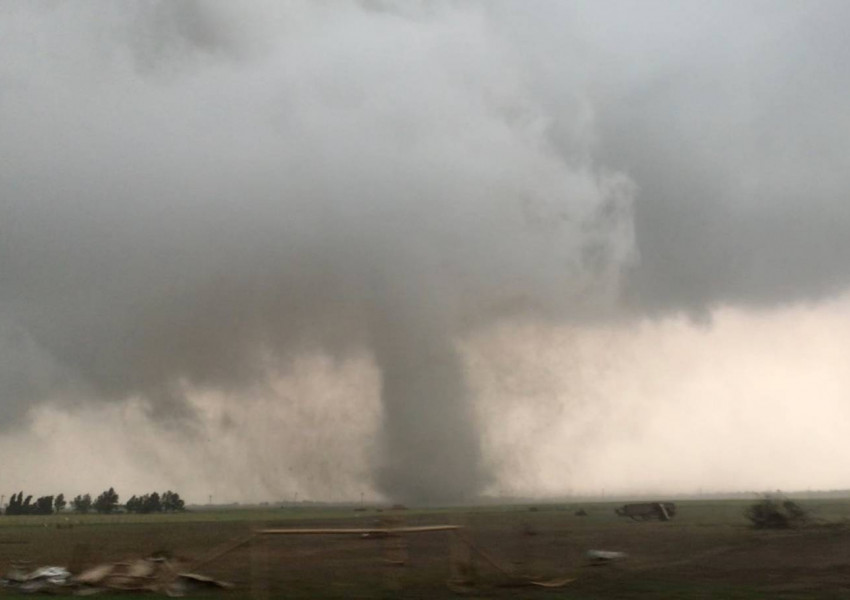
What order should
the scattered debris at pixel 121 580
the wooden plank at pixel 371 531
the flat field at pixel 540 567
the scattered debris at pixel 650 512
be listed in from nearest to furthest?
the wooden plank at pixel 371 531
the flat field at pixel 540 567
the scattered debris at pixel 121 580
the scattered debris at pixel 650 512

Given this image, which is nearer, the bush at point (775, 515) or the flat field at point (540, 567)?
the flat field at point (540, 567)

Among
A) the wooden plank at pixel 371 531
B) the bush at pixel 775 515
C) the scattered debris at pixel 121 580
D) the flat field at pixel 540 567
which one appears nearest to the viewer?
the wooden plank at pixel 371 531

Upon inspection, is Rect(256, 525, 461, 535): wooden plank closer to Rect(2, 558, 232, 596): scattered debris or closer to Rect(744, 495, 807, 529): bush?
Rect(2, 558, 232, 596): scattered debris

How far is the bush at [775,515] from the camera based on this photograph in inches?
2272

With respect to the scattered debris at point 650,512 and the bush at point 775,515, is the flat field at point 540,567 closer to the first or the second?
the bush at point 775,515

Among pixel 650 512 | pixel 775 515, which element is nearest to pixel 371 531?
pixel 775 515

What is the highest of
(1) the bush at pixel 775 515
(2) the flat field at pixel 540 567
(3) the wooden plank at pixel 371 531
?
(1) the bush at pixel 775 515

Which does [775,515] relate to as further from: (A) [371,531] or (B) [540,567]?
(A) [371,531]

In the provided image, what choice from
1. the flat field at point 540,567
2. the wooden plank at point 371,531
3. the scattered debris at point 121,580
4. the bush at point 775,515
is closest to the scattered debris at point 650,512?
the bush at point 775,515

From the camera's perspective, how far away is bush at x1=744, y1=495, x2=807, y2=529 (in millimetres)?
57719

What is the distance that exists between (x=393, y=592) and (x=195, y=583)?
6.31m

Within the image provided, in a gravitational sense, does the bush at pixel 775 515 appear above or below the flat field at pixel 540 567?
above

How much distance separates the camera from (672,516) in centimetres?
8700

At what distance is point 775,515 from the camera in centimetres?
5847
